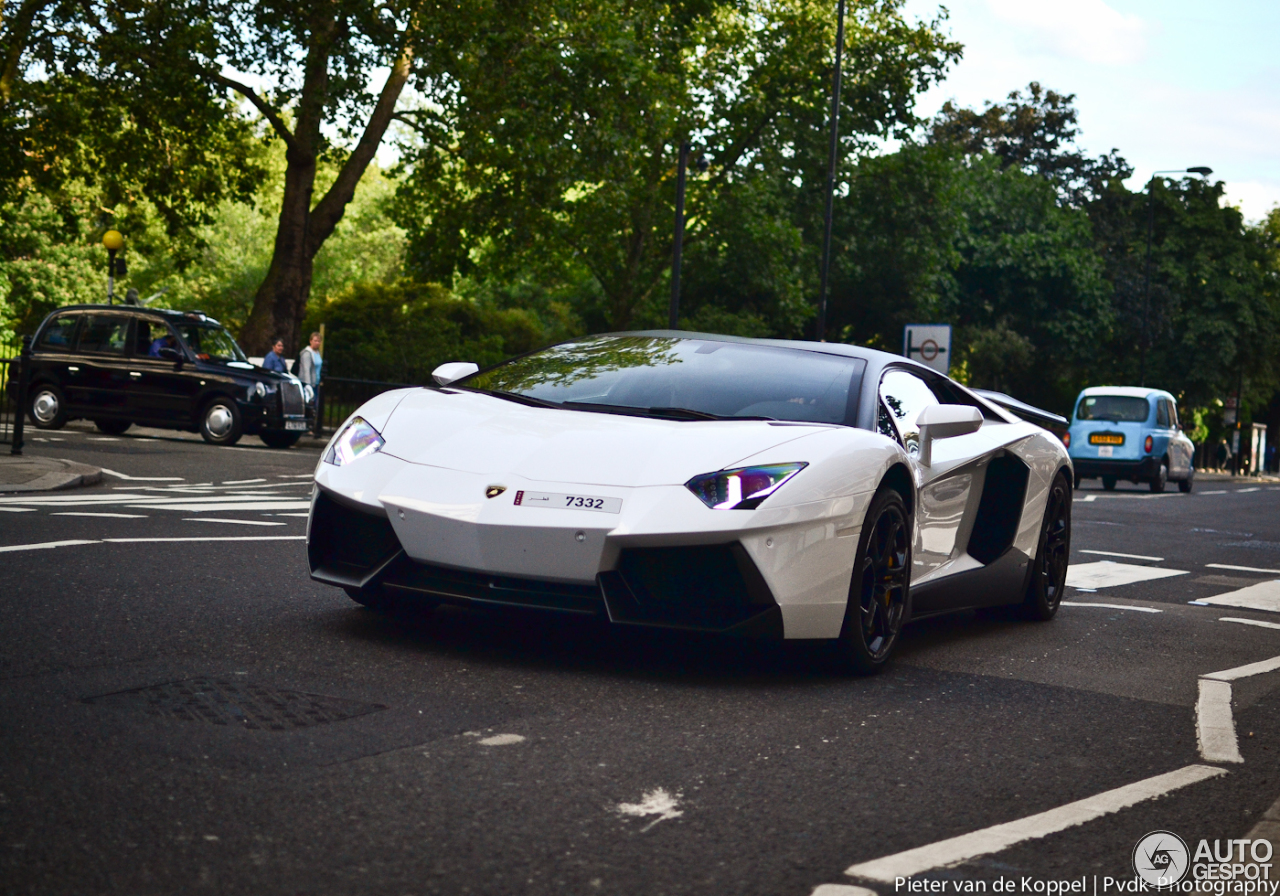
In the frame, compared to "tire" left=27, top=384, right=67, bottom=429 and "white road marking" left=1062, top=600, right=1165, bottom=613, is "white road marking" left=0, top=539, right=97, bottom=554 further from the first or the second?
"tire" left=27, top=384, right=67, bottom=429

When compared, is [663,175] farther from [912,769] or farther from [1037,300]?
[912,769]

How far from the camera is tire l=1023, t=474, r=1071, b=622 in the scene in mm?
7695

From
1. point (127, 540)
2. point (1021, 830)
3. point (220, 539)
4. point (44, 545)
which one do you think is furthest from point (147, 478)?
point (1021, 830)

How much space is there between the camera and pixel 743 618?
5176mm

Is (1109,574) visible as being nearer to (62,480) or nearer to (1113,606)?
(1113,606)

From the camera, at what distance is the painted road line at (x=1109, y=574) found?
400 inches

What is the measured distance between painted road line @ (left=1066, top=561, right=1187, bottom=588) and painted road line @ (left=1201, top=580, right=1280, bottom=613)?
0.65 m

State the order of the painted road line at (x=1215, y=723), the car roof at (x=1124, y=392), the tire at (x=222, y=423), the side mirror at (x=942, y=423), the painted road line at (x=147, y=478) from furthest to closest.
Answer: the car roof at (x=1124, y=392) → the tire at (x=222, y=423) → the painted road line at (x=147, y=478) → the side mirror at (x=942, y=423) → the painted road line at (x=1215, y=723)

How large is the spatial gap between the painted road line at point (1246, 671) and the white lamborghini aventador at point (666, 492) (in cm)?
112

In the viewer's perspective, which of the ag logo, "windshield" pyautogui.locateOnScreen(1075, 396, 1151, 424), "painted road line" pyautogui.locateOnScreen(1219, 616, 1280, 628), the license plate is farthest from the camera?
"windshield" pyautogui.locateOnScreen(1075, 396, 1151, 424)

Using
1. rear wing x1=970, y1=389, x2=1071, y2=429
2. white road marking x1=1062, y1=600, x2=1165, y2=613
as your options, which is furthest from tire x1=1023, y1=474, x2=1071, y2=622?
white road marking x1=1062, y1=600, x2=1165, y2=613

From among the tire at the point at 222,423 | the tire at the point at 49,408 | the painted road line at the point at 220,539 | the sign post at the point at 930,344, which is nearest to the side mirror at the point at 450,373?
the painted road line at the point at 220,539

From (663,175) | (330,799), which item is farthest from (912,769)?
(663,175)

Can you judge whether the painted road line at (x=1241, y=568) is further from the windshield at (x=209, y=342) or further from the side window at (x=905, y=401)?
the windshield at (x=209, y=342)
